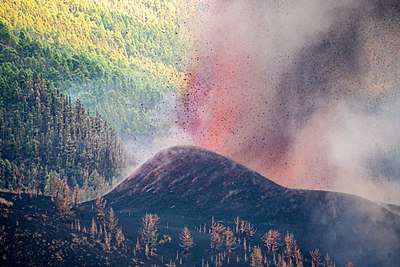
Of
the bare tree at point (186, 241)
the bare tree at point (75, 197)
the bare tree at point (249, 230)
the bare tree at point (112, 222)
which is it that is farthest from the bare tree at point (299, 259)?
the bare tree at point (75, 197)

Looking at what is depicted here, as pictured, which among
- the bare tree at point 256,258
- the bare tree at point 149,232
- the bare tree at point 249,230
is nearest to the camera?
the bare tree at point 149,232

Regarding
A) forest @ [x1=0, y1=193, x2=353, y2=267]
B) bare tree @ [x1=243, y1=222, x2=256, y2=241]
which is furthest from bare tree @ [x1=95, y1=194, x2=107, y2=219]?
bare tree @ [x1=243, y1=222, x2=256, y2=241]

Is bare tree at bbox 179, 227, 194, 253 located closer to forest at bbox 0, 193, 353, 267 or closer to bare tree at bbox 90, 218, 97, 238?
forest at bbox 0, 193, 353, 267

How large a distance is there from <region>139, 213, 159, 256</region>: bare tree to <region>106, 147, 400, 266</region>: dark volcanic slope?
810 cm

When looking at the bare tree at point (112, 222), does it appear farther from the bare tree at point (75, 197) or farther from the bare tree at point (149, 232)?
the bare tree at point (75, 197)

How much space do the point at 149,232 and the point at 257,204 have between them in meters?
39.5

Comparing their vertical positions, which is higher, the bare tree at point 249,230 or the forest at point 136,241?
the bare tree at point 249,230

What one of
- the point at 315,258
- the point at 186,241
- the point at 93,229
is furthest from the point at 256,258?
the point at 93,229

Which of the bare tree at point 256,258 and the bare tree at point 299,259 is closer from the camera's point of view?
the bare tree at point 256,258

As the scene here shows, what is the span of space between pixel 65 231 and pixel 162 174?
52.9m

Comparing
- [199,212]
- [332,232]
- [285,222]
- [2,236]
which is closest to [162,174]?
[199,212]

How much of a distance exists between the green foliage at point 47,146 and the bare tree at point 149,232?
962 inches

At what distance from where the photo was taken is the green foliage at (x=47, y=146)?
17512 centimetres

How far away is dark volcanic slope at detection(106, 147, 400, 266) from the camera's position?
537ft
